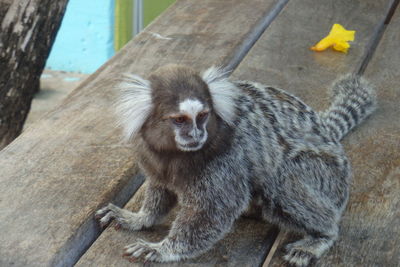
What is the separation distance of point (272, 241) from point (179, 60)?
112cm

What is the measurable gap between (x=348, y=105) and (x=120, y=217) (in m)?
1.06

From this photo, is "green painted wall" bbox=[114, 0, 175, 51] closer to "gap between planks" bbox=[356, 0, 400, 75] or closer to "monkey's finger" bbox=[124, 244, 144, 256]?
"gap between planks" bbox=[356, 0, 400, 75]

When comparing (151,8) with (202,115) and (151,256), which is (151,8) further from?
(151,256)

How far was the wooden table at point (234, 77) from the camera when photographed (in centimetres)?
187

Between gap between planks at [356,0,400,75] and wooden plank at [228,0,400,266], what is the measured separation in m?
0.01

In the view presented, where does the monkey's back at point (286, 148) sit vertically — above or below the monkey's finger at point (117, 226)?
above

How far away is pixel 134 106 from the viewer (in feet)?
6.35

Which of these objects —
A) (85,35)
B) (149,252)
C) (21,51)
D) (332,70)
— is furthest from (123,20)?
(149,252)

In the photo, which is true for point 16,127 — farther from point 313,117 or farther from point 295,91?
point 313,117

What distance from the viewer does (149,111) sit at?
193cm

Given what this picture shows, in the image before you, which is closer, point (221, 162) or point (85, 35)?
point (221, 162)

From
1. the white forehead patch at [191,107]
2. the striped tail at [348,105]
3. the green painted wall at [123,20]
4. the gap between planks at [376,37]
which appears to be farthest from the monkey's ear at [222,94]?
the green painted wall at [123,20]

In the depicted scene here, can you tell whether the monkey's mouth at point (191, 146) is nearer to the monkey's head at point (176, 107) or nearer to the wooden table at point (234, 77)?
the monkey's head at point (176, 107)

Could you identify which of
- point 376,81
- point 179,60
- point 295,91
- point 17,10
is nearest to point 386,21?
point 376,81
